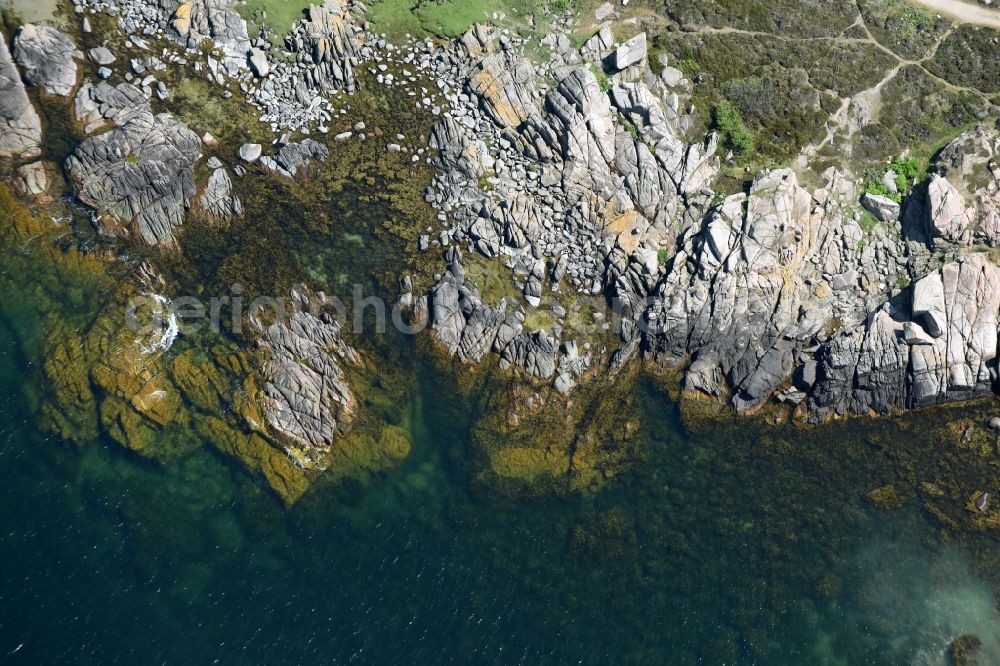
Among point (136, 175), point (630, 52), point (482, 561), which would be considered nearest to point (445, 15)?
point (630, 52)

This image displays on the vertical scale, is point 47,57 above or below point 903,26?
below

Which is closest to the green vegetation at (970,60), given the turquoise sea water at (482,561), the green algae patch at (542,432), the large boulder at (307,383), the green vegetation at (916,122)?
the green vegetation at (916,122)

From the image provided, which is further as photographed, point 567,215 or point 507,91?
point 507,91

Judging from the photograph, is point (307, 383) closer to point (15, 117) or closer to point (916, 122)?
point (15, 117)

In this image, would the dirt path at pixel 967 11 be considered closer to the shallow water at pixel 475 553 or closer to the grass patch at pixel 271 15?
the shallow water at pixel 475 553

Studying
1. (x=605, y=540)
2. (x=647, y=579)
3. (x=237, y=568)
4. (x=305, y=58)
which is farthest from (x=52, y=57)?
(x=647, y=579)

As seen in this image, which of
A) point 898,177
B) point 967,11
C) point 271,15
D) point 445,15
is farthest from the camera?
point 967,11

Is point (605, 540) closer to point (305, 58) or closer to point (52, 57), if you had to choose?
point (305, 58)

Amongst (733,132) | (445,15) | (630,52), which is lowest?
(733,132)
